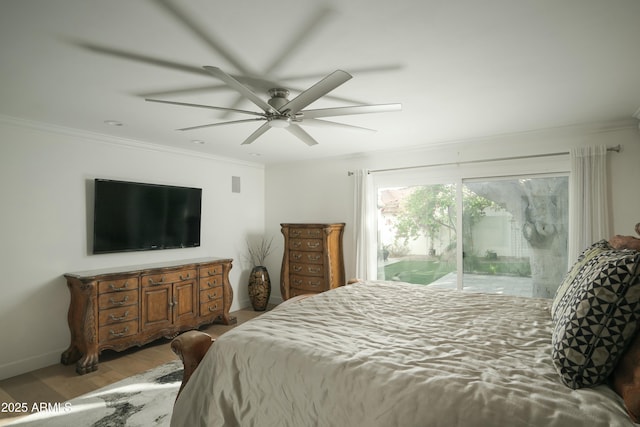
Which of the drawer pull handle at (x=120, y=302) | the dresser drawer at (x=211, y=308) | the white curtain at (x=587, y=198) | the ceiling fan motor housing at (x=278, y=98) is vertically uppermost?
the ceiling fan motor housing at (x=278, y=98)

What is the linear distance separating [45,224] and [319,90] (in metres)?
3.40

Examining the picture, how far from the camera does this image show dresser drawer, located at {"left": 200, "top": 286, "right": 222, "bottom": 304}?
444cm

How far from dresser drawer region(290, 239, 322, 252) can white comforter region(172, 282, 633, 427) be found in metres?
2.70

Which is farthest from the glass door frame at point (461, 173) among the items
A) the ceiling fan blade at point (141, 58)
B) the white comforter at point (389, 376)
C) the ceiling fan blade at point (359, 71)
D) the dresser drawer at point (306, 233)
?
the ceiling fan blade at point (141, 58)

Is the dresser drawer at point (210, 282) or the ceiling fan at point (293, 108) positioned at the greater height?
the ceiling fan at point (293, 108)

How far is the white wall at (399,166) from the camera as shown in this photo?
3.42 meters

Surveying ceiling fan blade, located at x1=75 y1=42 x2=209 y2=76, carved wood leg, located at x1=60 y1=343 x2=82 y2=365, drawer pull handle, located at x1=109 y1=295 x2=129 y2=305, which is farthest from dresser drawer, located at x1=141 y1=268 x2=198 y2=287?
ceiling fan blade, located at x1=75 y1=42 x2=209 y2=76

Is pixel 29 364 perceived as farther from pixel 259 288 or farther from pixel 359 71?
pixel 359 71

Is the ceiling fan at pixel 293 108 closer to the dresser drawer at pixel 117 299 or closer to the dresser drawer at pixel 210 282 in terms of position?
the dresser drawer at pixel 117 299

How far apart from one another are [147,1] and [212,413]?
2050 millimetres

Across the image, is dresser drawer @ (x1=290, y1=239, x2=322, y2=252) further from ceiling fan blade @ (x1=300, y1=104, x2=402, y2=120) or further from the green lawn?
ceiling fan blade @ (x1=300, y1=104, x2=402, y2=120)

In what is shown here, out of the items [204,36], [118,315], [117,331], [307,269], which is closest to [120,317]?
[118,315]

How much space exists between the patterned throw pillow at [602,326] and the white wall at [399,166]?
2.98m

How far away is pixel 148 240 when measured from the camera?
13.9ft
